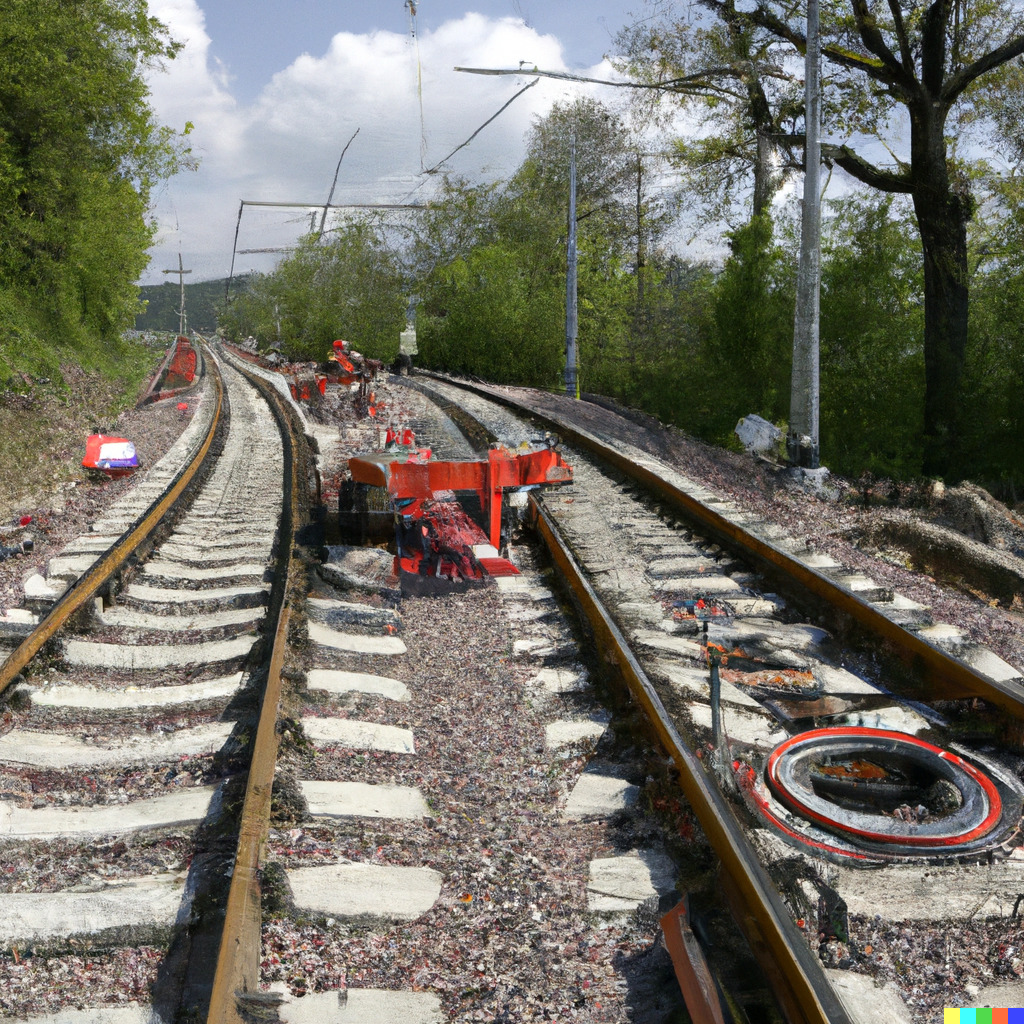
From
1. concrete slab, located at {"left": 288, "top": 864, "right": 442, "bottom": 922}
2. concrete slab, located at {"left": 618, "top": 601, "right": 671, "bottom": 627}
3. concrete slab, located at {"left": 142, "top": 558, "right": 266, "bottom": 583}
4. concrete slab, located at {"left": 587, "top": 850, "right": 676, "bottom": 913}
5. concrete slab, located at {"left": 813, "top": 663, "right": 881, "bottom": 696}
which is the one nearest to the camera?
concrete slab, located at {"left": 288, "top": 864, "right": 442, "bottom": 922}

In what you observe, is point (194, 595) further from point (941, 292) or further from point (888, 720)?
point (941, 292)

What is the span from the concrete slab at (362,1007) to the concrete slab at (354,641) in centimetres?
249

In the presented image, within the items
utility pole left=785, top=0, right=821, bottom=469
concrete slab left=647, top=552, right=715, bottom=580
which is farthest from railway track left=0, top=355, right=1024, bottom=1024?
utility pole left=785, top=0, right=821, bottom=469

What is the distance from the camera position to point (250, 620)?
16.6 feet

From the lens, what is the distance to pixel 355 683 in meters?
4.24

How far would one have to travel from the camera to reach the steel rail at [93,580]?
4238mm

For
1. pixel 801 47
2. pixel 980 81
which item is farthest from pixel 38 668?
pixel 980 81

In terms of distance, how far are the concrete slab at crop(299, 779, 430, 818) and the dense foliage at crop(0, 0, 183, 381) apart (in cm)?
1213

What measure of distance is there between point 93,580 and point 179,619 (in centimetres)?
66

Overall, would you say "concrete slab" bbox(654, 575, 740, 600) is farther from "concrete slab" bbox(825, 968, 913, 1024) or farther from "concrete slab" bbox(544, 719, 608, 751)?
"concrete slab" bbox(825, 968, 913, 1024)

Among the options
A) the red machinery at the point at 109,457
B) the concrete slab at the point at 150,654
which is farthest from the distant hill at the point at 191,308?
the concrete slab at the point at 150,654

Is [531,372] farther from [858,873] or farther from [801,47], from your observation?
[858,873]

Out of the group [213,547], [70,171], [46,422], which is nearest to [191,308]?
[70,171]

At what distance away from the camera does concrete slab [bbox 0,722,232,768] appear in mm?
3523
